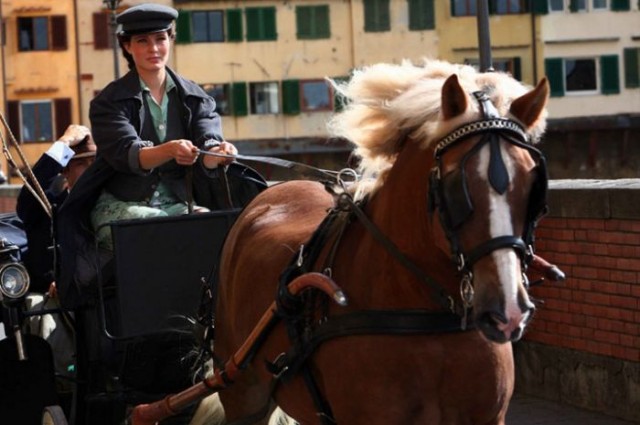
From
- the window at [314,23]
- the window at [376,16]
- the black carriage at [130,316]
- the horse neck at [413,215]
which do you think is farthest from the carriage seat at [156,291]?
the window at [376,16]

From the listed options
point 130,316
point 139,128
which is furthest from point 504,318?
point 139,128

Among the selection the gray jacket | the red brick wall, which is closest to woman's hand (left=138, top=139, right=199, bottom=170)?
the gray jacket

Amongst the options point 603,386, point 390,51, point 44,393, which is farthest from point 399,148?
point 390,51

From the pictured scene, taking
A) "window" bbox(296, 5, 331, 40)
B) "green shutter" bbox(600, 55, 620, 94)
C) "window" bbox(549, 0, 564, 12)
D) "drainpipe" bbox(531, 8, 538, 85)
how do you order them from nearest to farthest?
"window" bbox(296, 5, 331, 40)
"green shutter" bbox(600, 55, 620, 94)
"drainpipe" bbox(531, 8, 538, 85)
"window" bbox(549, 0, 564, 12)

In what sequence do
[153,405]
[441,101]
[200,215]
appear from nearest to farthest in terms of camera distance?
[441,101]
[153,405]
[200,215]

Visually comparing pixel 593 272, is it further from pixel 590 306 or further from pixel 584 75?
pixel 584 75

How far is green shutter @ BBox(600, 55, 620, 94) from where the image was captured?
202 ft

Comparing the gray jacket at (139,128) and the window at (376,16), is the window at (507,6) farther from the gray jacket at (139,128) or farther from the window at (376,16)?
the gray jacket at (139,128)

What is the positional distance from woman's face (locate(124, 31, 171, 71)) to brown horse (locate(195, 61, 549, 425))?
6.00 feet

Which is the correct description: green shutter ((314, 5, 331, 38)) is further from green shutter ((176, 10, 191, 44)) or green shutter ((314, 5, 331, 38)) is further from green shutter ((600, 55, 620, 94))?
green shutter ((600, 55, 620, 94))

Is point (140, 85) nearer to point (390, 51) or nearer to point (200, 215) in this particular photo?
point (200, 215)

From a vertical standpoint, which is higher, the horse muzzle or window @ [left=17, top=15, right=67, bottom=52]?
window @ [left=17, top=15, right=67, bottom=52]

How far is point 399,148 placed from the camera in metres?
5.17

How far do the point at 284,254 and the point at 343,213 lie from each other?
62cm
